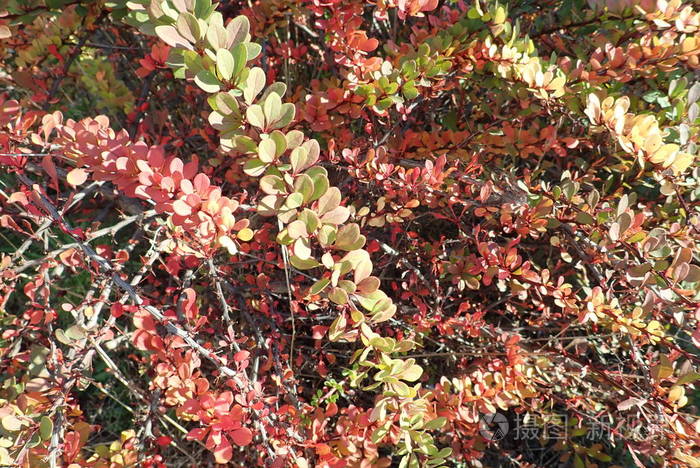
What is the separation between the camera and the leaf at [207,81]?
80 cm

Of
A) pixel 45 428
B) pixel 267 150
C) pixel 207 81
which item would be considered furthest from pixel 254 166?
pixel 45 428

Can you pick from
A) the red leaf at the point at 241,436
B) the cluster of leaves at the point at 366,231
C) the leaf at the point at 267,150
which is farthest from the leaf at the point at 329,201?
the red leaf at the point at 241,436

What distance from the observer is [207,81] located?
0.80m

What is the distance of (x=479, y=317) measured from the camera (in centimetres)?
142

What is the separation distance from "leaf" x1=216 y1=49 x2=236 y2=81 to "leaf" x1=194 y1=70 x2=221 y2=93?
0.05 ft

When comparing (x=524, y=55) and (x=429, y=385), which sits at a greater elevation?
(x=524, y=55)

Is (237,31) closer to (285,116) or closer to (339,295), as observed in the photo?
(285,116)

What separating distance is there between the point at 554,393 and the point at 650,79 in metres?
0.99

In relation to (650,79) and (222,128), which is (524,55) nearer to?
(650,79)

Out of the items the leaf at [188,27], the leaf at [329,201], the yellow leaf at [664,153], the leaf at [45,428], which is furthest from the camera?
the yellow leaf at [664,153]

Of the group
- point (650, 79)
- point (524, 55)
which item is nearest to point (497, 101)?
point (524, 55)

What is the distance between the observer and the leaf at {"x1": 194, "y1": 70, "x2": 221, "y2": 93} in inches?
31.3

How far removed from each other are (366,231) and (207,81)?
2.61ft

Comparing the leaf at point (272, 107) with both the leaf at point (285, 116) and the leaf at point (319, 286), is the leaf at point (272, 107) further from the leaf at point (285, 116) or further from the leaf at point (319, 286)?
the leaf at point (319, 286)
